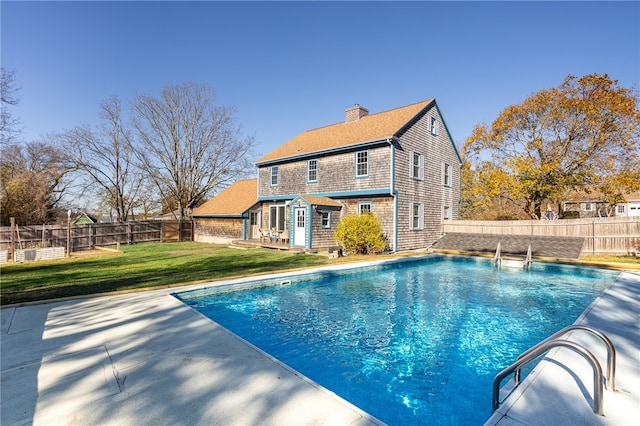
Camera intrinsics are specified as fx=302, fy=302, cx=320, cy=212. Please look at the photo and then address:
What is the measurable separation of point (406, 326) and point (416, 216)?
41.5 feet

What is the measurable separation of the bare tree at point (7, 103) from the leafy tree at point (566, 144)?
1180 inches

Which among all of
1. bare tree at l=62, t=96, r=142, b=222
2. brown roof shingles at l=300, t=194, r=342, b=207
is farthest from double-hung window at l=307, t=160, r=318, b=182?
bare tree at l=62, t=96, r=142, b=222

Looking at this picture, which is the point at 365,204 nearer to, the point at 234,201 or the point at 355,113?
the point at 355,113

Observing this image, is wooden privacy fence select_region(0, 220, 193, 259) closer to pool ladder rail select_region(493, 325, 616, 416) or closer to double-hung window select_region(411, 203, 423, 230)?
double-hung window select_region(411, 203, 423, 230)

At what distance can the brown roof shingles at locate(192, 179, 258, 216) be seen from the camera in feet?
78.2

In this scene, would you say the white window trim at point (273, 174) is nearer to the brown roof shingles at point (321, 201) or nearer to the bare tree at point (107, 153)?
the brown roof shingles at point (321, 201)

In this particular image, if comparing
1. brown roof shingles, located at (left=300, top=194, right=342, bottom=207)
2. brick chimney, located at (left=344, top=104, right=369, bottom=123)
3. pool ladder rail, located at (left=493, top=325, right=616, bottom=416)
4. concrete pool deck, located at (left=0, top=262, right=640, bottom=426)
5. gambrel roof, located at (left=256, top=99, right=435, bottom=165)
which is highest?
brick chimney, located at (left=344, top=104, right=369, bottom=123)

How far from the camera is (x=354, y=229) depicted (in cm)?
1542

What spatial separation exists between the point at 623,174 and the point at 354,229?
1856 cm

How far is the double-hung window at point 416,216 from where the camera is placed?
17.8 metres

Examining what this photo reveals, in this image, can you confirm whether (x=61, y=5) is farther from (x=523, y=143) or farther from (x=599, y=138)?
(x=599, y=138)

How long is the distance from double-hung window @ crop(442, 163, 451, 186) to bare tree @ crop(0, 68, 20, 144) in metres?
24.7

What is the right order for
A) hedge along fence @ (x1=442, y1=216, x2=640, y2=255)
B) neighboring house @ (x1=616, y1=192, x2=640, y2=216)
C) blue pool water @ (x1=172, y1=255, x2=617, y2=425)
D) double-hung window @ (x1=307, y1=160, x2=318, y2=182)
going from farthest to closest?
1. neighboring house @ (x1=616, y1=192, x2=640, y2=216)
2. double-hung window @ (x1=307, y1=160, x2=318, y2=182)
3. hedge along fence @ (x1=442, y1=216, x2=640, y2=255)
4. blue pool water @ (x1=172, y1=255, x2=617, y2=425)

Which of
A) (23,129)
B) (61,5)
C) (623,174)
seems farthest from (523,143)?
(23,129)
